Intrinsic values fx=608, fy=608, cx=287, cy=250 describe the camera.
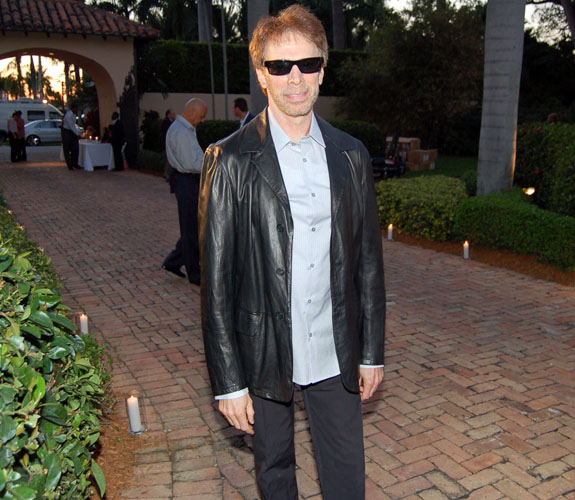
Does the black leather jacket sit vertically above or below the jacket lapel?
below

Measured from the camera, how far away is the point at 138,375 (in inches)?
183

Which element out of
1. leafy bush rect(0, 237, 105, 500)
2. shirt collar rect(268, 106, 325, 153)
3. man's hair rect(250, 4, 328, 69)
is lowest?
leafy bush rect(0, 237, 105, 500)

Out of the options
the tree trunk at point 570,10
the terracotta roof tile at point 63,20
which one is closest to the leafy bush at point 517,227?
the tree trunk at point 570,10

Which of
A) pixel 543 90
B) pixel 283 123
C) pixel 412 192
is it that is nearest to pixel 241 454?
pixel 283 123

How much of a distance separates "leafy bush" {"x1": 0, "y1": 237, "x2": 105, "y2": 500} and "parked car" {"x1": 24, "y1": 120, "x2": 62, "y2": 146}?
122ft

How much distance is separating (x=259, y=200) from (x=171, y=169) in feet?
16.2

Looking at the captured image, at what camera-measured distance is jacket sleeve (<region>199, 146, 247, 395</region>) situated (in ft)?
7.09

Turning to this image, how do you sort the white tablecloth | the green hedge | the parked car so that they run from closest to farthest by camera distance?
the white tablecloth → the green hedge → the parked car

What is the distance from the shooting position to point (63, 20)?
63.0 feet

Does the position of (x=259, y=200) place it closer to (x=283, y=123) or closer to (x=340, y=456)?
(x=283, y=123)

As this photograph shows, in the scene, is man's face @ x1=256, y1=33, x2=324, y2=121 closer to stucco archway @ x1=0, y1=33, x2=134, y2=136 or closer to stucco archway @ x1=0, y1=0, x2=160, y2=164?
stucco archway @ x1=0, y1=0, x2=160, y2=164

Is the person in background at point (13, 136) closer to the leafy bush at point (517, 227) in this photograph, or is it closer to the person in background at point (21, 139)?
the person in background at point (21, 139)

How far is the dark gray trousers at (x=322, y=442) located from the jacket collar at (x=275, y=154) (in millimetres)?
727

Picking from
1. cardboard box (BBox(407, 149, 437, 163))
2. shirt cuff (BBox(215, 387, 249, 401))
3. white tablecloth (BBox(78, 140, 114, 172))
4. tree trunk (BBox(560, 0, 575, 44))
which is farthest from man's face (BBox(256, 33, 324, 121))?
tree trunk (BBox(560, 0, 575, 44))
